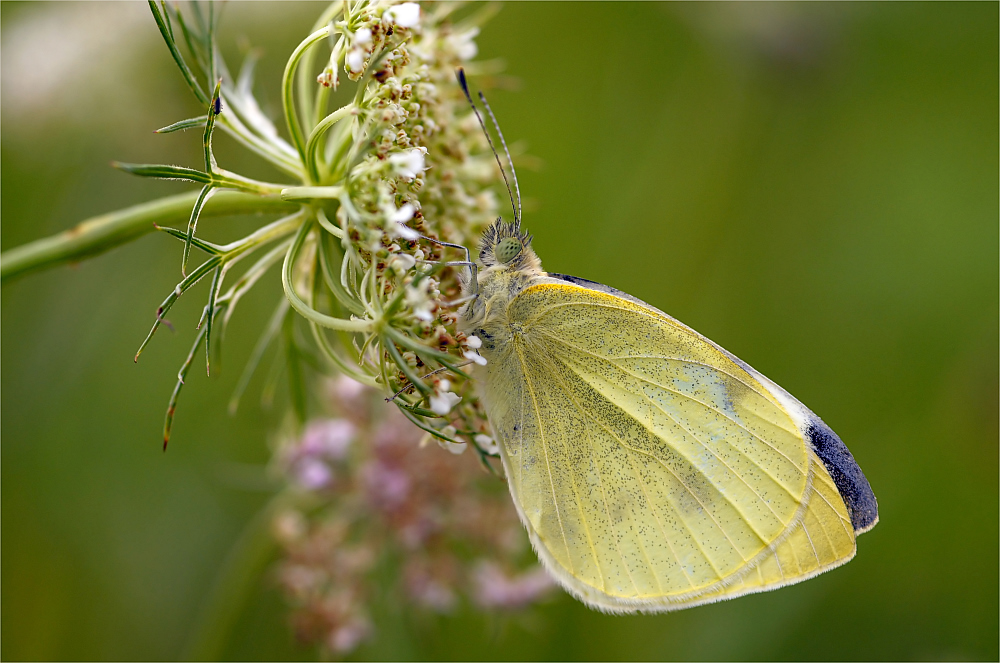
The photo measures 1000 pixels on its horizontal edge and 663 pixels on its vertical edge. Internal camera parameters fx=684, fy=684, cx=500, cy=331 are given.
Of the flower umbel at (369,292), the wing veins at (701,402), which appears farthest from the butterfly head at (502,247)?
the wing veins at (701,402)

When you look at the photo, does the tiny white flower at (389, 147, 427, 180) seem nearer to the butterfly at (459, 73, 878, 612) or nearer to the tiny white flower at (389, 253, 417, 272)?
the tiny white flower at (389, 253, 417, 272)

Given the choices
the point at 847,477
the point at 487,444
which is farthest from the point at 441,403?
Result: the point at 847,477

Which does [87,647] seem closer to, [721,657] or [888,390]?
[721,657]

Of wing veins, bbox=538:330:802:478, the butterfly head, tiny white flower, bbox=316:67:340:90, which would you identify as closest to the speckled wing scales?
wing veins, bbox=538:330:802:478

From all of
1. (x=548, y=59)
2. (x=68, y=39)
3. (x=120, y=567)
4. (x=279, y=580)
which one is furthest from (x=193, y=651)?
(x=548, y=59)

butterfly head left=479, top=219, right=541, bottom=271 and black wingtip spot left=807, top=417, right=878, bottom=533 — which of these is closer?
black wingtip spot left=807, top=417, right=878, bottom=533

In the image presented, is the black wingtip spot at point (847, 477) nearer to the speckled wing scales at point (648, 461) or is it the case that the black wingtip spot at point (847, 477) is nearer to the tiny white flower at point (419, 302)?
the speckled wing scales at point (648, 461)
